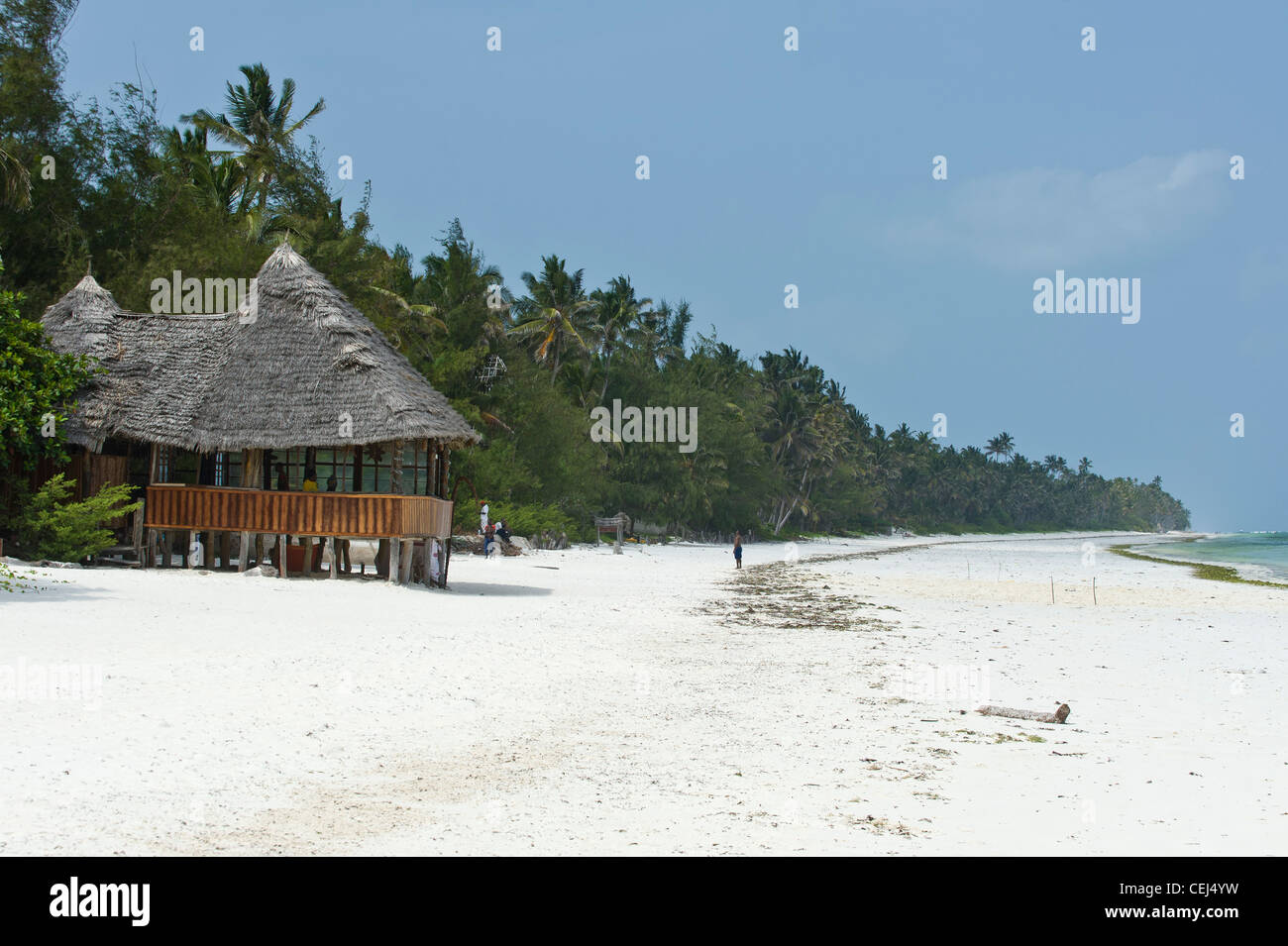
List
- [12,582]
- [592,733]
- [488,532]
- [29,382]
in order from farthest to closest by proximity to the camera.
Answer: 1. [488,532]
2. [29,382]
3. [12,582]
4. [592,733]

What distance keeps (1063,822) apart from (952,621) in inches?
507

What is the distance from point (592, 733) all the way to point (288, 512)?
39.8 feet

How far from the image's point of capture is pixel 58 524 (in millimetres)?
17422

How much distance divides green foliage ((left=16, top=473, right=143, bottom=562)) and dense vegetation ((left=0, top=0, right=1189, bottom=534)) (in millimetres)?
6813

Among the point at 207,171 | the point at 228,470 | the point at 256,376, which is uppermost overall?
the point at 207,171

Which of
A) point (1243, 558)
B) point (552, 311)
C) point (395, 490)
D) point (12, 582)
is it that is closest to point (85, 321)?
point (395, 490)

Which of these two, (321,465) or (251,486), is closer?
(251,486)

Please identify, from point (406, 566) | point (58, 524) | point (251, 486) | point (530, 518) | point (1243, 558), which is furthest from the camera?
point (1243, 558)

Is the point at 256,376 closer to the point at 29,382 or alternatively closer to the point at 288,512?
the point at 288,512

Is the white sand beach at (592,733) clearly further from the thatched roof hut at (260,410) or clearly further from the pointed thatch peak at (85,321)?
the pointed thatch peak at (85,321)

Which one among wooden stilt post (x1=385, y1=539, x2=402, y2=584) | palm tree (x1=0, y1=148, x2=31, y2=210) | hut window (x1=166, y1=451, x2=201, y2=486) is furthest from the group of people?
palm tree (x1=0, y1=148, x2=31, y2=210)

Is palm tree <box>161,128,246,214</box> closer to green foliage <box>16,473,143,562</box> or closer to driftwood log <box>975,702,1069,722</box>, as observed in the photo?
green foliage <box>16,473,143,562</box>

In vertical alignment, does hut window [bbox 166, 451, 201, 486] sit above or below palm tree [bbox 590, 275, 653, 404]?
below

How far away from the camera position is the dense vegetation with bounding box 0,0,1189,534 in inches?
1067
